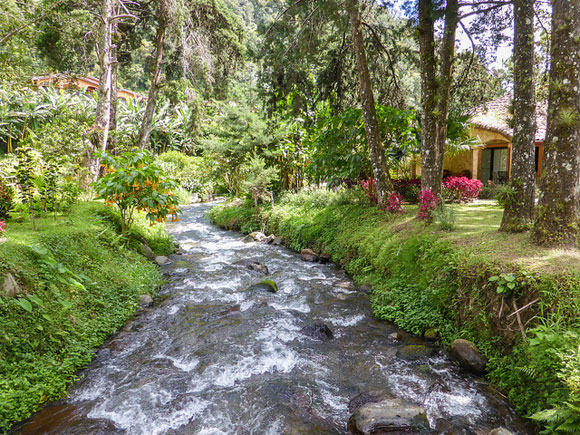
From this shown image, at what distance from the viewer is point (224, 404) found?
4082 mm

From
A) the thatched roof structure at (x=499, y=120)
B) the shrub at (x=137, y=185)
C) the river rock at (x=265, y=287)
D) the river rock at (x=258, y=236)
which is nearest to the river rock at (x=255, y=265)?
the river rock at (x=265, y=287)

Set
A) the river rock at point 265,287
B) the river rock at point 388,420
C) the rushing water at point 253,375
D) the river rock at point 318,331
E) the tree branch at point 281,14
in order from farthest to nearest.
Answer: the tree branch at point 281,14
the river rock at point 265,287
the river rock at point 318,331
the rushing water at point 253,375
the river rock at point 388,420

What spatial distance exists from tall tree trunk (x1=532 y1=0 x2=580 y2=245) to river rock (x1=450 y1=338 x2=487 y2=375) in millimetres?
1958

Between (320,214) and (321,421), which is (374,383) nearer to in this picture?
(321,421)

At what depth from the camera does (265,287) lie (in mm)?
7797

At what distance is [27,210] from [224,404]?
6.07 meters

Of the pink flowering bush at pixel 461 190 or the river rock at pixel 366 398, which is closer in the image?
the river rock at pixel 366 398

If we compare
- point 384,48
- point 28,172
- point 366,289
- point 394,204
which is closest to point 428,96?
point 394,204

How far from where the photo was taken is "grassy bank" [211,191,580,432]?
3.59 metres

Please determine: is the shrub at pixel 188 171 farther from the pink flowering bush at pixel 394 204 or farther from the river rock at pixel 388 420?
the river rock at pixel 388 420

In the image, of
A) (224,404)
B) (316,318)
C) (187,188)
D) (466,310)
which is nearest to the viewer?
(224,404)

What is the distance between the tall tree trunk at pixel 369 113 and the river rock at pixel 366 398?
6390 millimetres

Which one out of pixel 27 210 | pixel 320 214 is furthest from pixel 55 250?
pixel 320 214

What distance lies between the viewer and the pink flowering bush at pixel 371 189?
1072cm
